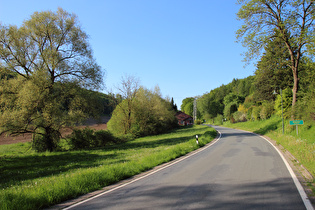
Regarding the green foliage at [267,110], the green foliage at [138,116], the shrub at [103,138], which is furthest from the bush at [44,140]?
the green foliage at [267,110]

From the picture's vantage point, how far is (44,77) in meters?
20.3

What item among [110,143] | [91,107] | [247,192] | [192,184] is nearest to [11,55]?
[91,107]

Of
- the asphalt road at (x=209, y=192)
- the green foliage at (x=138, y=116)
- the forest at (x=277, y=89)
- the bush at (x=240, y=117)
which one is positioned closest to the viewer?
→ the asphalt road at (x=209, y=192)

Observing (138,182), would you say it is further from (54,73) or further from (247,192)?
(54,73)

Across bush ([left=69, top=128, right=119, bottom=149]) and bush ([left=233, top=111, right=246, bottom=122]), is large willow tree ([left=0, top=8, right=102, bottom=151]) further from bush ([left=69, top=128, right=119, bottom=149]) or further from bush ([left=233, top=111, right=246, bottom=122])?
bush ([left=233, top=111, right=246, bottom=122])

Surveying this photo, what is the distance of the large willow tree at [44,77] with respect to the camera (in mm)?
19078

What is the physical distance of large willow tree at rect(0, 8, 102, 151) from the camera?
62.6 feet

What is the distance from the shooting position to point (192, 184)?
22.4 feet

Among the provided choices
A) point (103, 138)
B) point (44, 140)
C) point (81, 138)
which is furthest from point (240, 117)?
point (44, 140)

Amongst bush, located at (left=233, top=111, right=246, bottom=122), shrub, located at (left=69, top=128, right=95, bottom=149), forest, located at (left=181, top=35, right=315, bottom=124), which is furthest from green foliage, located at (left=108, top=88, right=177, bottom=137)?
bush, located at (left=233, top=111, right=246, bottom=122)

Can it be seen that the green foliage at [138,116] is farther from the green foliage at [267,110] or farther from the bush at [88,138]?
the green foliage at [267,110]

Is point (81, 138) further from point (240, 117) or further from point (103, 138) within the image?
point (240, 117)

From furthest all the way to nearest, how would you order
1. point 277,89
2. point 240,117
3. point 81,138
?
point 240,117
point 277,89
point 81,138

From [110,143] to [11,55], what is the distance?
657 inches
